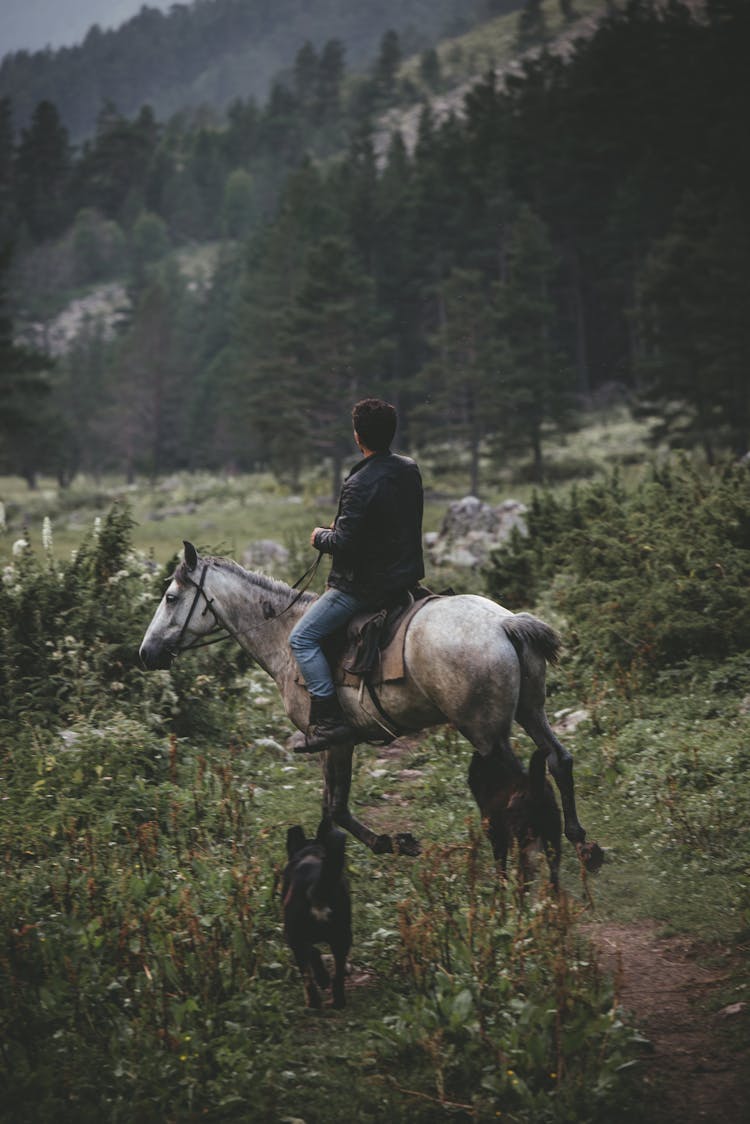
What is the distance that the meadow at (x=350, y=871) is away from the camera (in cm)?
461

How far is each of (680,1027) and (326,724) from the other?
3101 millimetres

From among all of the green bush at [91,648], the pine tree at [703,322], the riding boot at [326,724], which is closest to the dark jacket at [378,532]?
the riding boot at [326,724]

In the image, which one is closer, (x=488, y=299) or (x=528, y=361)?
(x=528, y=361)

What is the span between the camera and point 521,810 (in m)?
6.17

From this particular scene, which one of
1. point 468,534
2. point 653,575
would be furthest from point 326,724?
point 468,534

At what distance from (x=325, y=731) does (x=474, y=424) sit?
38.0 m

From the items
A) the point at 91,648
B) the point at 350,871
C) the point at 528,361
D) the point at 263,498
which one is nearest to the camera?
the point at 350,871

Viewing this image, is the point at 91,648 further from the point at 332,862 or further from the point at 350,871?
the point at 332,862

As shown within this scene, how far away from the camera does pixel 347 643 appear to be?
706 centimetres

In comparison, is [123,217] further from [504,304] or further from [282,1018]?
[282,1018]

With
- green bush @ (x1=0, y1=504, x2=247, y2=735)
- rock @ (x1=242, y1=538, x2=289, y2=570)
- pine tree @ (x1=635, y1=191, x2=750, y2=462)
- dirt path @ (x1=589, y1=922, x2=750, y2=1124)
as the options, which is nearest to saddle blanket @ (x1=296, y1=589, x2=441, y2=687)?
dirt path @ (x1=589, y1=922, x2=750, y2=1124)

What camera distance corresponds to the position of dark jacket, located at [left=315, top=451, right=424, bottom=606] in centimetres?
667

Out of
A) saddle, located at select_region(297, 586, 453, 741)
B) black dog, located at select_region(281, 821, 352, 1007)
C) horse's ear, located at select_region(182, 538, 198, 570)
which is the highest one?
horse's ear, located at select_region(182, 538, 198, 570)

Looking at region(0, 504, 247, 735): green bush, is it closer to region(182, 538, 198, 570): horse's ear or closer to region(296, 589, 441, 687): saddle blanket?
region(182, 538, 198, 570): horse's ear
